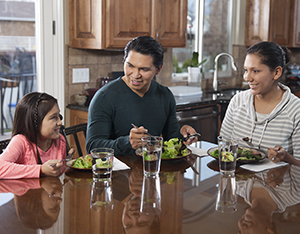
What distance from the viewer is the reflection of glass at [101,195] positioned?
114 cm

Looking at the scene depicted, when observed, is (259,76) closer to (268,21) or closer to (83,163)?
(83,163)

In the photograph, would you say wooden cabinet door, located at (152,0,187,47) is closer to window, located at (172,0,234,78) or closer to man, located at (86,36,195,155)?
window, located at (172,0,234,78)

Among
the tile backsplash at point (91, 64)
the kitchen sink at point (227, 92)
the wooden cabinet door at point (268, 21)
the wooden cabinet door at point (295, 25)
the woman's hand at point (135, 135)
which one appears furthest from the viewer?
the wooden cabinet door at point (295, 25)

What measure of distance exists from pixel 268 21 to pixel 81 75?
2.64 meters

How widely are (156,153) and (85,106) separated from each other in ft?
5.92

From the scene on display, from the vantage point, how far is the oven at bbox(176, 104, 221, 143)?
339cm

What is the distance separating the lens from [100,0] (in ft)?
9.43

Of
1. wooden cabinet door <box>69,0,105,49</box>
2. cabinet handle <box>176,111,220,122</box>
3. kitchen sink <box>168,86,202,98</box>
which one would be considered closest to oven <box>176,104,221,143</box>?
cabinet handle <box>176,111,220,122</box>

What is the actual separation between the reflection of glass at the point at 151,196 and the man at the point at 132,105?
0.33 metres

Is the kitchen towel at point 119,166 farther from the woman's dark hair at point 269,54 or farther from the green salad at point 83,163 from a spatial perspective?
the woman's dark hair at point 269,54

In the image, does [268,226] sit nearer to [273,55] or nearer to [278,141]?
[278,141]

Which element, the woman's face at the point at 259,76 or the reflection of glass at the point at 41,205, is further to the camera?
the woman's face at the point at 259,76

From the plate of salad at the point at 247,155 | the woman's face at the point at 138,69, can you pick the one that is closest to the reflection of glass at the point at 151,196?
the plate of salad at the point at 247,155

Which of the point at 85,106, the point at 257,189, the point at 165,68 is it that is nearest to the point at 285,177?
the point at 257,189
